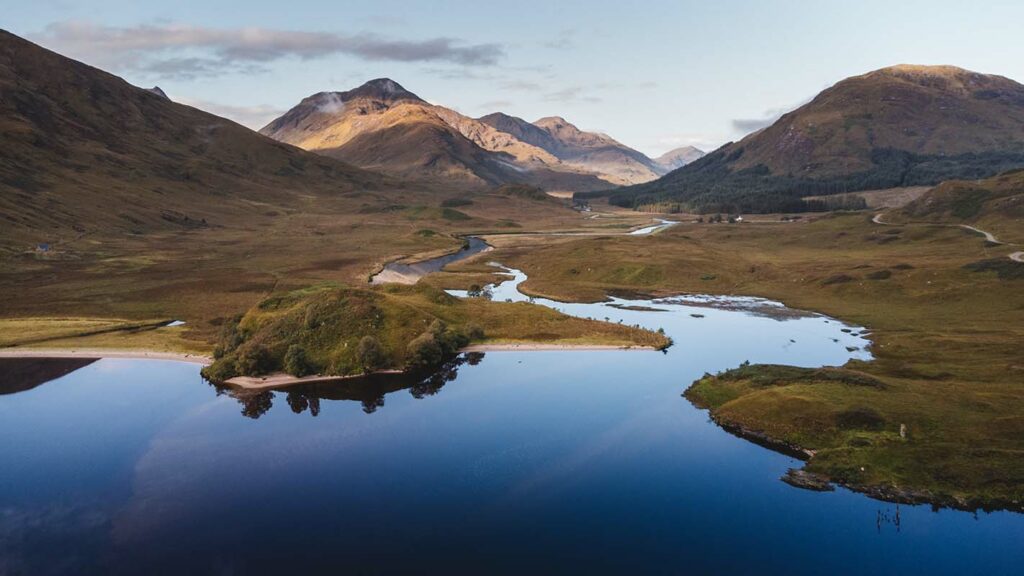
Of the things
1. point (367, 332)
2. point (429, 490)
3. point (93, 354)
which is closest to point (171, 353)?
point (93, 354)

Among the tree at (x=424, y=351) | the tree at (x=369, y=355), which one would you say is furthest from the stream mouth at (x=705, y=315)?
the tree at (x=369, y=355)

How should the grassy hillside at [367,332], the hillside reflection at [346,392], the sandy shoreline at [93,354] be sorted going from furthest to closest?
the sandy shoreline at [93,354]
the grassy hillside at [367,332]
the hillside reflection at [346,392]

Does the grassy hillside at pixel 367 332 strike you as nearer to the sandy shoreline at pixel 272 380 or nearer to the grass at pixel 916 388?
the sandy shoreline at pixel 272 380

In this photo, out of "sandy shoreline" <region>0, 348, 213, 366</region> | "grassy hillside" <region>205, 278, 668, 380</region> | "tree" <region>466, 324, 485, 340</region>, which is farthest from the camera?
"tree" <region>466, 324, 485, 340</region>

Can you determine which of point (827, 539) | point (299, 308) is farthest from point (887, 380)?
point (299, 308)

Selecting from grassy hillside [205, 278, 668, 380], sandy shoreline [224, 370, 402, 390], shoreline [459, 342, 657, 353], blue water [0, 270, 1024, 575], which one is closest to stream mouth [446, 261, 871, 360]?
shoreline [459, 342, 657, 353]

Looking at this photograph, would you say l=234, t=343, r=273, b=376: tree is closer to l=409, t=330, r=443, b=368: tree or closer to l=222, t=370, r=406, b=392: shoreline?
l=222, t=370, r=406, b=392: shoreline

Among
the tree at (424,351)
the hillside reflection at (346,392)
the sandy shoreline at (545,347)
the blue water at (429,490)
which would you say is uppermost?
the tree at (424,351)
